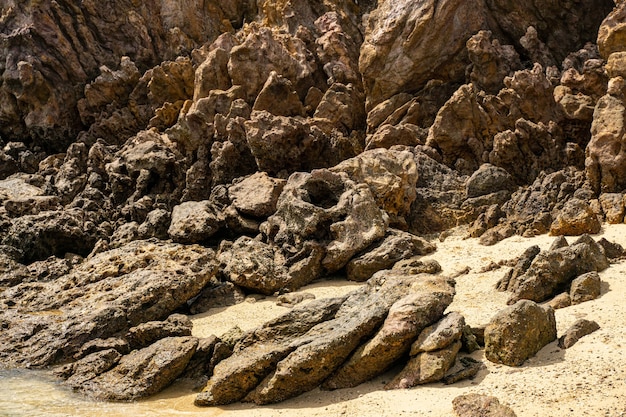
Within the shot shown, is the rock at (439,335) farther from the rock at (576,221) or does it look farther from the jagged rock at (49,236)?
the jagged rock at (49,236)

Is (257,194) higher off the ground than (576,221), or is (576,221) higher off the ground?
(257,194)

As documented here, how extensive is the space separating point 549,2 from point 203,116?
24.0m

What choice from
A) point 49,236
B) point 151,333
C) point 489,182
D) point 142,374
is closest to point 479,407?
point 142,374

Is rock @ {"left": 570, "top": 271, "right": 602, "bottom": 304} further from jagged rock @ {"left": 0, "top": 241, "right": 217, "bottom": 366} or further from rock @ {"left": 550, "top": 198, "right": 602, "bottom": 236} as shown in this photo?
jagged rock @ {"left": 0, "top": 241, "right": 217, "bottom": 366}

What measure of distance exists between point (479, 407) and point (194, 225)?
1863cm

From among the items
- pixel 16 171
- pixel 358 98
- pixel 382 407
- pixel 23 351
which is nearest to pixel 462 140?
pixel 358 98

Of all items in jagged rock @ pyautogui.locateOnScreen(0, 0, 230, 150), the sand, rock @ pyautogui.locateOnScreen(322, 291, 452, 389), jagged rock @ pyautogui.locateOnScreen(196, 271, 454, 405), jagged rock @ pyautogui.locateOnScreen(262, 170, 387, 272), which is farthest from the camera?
jagged rock @ pyautogui.locateOnScreen(0, 0, 230, 150)

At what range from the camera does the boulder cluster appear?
14648 millimetres

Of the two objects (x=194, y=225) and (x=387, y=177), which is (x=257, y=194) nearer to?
(x=194, y=225)

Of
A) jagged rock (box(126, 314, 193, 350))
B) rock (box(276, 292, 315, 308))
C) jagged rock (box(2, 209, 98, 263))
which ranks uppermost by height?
jagged rock (box(2, 209, 98, 263))

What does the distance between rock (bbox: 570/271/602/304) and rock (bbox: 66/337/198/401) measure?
1109 cm

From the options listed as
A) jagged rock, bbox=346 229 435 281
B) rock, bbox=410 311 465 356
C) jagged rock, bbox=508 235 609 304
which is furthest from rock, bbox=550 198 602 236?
rock, bbox=410 311 465 356

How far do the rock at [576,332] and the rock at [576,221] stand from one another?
10.1m

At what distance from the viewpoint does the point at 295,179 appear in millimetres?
26516
